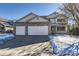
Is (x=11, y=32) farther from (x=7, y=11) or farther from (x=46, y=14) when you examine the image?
(x=46, y=14)

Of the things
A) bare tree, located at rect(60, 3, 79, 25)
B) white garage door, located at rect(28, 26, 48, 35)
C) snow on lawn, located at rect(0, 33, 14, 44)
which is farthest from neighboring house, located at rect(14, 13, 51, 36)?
bare tree, located at rect(60, 3, 79, 25)

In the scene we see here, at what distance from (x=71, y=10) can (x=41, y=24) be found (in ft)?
1.41

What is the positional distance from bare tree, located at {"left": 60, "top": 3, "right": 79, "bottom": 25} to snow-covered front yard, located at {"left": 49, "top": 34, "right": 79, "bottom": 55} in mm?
248

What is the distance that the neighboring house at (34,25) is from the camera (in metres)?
3.23

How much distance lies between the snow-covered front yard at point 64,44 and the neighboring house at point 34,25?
0.15m

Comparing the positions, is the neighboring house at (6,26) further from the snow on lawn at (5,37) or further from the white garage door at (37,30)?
the white garage door at (37,30)

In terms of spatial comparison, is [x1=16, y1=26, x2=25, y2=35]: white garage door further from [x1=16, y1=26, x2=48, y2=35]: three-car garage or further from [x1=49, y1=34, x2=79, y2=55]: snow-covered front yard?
[x1=49, y1=34, x2=79, y2=55]: snow-covered front yard

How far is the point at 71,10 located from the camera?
3.21 meters

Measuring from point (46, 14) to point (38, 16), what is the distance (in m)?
0.11

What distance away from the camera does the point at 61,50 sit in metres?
3.22

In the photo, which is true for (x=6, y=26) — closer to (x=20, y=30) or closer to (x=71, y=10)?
(x=20, y=30)

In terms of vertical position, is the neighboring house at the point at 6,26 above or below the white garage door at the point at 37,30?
above

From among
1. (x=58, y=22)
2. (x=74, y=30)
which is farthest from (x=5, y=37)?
(x=74, y=30)

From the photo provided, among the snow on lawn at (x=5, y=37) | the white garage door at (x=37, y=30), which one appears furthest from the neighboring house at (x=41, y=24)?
the snow on lawn at (x=5, y=37)
